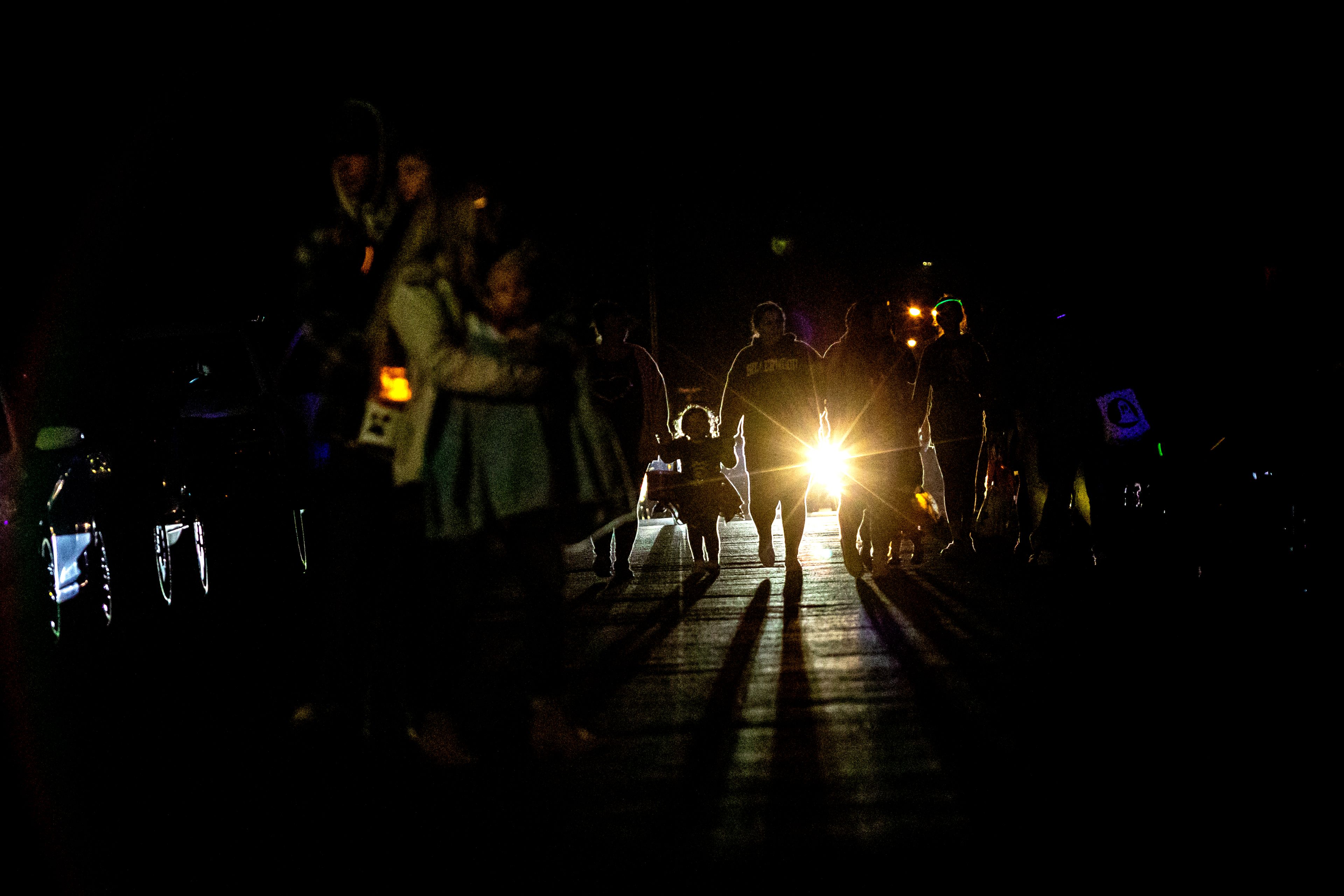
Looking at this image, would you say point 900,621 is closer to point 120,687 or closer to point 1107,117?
point 120,687

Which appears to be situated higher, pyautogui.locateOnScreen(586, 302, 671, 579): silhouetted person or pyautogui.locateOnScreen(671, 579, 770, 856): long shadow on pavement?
pyautogui.locateOnScreen(586, 302, 671, 579): silhouetted person

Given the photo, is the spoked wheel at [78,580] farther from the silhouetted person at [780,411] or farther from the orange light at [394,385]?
the silhouetted person at [780,411]

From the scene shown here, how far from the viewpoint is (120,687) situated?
18.3 ft

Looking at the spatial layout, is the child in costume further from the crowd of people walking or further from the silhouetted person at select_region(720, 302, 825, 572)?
the crowd of people walking

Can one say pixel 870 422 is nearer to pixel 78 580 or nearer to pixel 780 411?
pixel 780 411

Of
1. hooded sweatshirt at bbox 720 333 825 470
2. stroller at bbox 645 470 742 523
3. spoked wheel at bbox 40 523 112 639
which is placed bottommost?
spoked wheel at bbox 40 523 112 639

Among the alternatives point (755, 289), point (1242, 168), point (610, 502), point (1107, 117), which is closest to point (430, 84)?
point (1107, 117)

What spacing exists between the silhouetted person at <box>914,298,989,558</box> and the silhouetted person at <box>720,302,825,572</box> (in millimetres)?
899

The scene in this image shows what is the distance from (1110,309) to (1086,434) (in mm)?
2218

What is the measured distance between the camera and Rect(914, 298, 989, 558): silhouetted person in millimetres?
8438

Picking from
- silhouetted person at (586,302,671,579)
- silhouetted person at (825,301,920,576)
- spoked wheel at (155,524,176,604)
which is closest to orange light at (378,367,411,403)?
silhouetted person at (586,302,671,579)

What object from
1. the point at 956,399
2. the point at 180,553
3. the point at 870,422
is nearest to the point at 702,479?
the point at 870,422

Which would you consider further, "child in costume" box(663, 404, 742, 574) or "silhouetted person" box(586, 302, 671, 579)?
"child in costume" box(663, 404, 742, 574)

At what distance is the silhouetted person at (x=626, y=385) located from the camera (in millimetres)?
8367
